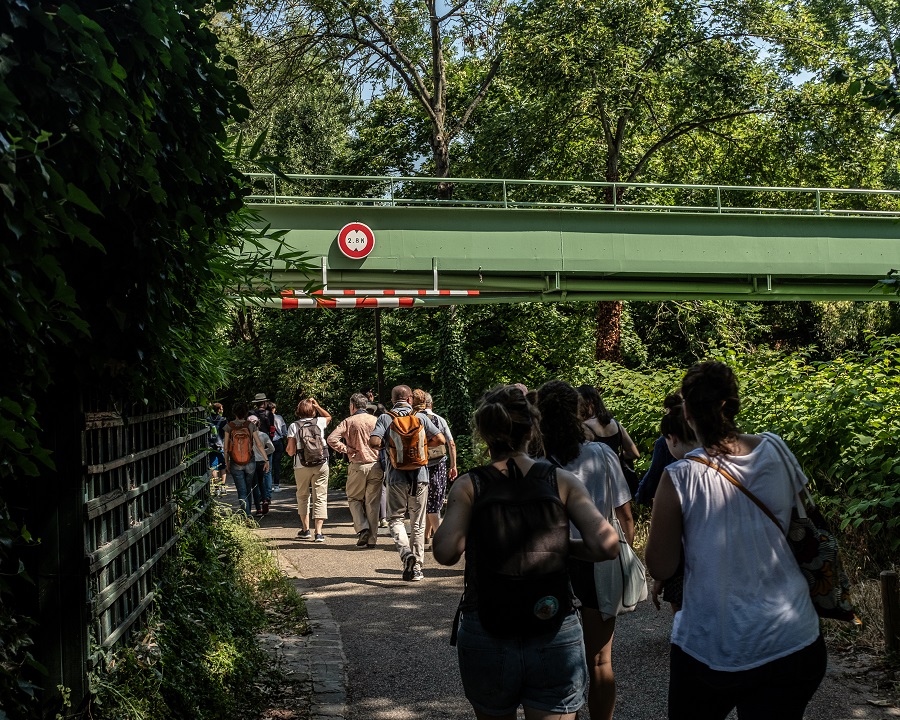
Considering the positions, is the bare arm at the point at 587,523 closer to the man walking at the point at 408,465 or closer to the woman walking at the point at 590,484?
the woman walking at the point at 590,484

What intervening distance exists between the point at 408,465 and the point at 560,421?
5.85 m

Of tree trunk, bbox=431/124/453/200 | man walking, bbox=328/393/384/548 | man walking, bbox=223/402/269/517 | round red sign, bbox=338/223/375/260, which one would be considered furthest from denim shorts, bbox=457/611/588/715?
tree trunk, bbox=431/124/453/200

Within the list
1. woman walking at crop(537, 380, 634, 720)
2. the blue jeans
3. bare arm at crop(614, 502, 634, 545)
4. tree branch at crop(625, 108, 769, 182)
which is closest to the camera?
woman walking at crop(537, 380, 634, 720)

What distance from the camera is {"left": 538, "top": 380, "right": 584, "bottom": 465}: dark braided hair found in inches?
194

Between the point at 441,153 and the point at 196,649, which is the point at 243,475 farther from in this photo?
the point at 441,153

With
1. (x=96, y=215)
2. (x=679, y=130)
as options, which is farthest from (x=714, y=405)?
(x=679, y=130)

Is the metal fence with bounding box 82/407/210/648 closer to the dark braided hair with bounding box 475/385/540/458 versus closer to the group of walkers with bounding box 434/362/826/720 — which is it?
the group of walkers with bounding box 434/362/826/720

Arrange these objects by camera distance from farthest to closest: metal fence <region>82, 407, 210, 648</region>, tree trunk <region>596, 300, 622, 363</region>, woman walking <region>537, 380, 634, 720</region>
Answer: tree trunk <region>596, 300, 622, 363</region>, woman walking <region>537, 380, 634, 720</region>, metal fence <region>82, 407, 210, 648</region>

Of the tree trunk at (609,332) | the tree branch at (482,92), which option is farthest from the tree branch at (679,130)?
the tree branch at (482,92)

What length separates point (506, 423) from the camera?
370cm

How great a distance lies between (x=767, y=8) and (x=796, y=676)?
77.2ft

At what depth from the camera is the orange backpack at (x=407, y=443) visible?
10523mm

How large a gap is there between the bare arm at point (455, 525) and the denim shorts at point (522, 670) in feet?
0.79

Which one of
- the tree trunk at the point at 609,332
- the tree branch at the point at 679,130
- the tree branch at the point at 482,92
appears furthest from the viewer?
the tree branch at the point at 482,92
